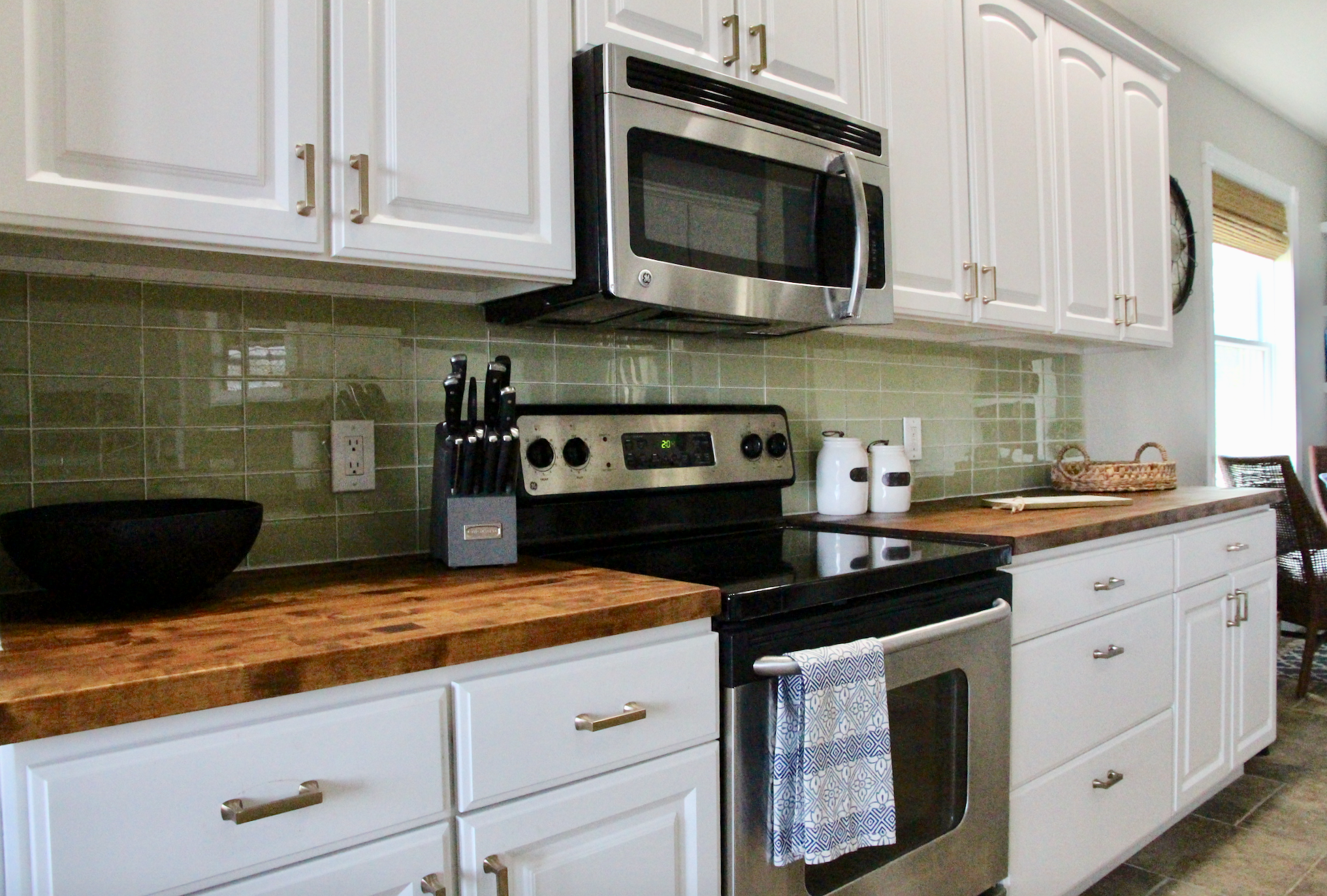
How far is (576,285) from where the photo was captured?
149cm

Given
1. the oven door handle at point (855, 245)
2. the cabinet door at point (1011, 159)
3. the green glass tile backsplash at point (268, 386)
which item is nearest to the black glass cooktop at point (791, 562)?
the green glass tile backsplash at point (268, 386)

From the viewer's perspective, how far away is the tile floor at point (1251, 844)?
2.11 m

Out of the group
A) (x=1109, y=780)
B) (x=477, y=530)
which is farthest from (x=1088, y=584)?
(x=477, y=530)

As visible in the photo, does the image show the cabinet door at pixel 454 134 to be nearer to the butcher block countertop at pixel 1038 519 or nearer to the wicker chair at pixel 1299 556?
the butcher block countertop at pixel 1038 519

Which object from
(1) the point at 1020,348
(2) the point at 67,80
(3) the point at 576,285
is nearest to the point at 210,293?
(2) the point at 67,80

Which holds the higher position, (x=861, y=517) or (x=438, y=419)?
(x=438, y=419)

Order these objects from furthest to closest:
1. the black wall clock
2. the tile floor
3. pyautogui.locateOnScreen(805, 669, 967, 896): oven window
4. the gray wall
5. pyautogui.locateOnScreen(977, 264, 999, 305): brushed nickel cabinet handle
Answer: the black wall clock, the gray wall, pyautogui.locateOnScreen(977, 264, 999, 305): brushed nickel cabinet handle, the tile floor, pyautogui.locateOnScreen(805, 669, 967, 896): oven window

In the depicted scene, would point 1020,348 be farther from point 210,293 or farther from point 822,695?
point 210,293

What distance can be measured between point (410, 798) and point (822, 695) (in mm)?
567

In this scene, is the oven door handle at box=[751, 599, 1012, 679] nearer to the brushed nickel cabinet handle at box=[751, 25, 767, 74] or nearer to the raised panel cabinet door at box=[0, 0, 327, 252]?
the raised panel cabinet door at box=[0, 0, 327, 252]

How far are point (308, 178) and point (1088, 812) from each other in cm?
195

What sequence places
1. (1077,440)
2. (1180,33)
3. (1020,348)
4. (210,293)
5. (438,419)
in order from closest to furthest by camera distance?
(210,293) < (438,419) < (1020,348) < (1077,440) < (1180,33)

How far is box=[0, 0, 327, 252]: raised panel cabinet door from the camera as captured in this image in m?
0.99

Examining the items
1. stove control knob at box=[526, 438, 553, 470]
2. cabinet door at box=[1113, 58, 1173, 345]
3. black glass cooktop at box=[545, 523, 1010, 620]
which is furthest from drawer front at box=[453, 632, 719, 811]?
cabinet door at box=[1113, 58, 1173, 345]
